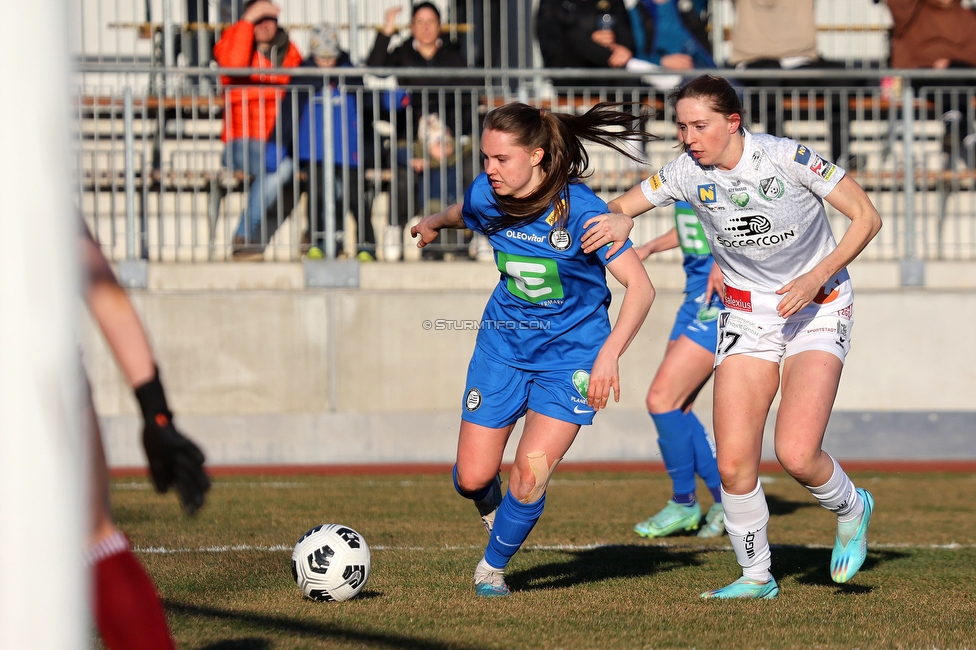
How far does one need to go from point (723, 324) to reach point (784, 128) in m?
7.93

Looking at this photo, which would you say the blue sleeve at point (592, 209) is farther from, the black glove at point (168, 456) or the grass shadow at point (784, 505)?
the grass shadow at point (784, 505)

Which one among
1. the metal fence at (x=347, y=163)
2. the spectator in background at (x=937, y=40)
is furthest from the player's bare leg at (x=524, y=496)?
the spectator in background at (x=937, y=40)

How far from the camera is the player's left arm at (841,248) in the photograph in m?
4.65

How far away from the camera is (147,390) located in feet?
8.72

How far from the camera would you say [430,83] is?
1207cm

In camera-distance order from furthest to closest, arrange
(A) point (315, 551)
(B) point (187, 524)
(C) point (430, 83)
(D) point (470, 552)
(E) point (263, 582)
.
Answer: (C) point (430, 83)
(B) point (187, 524)
(D) point (470, 552)
(E) point (263, 582)
(A) point (315, 551)

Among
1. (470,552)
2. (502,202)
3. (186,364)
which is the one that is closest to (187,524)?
(470,552)

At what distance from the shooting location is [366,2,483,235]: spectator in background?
460 inches

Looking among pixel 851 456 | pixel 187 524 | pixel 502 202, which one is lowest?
pixel 851 456

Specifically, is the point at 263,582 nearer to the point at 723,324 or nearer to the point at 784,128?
the point at 723,324

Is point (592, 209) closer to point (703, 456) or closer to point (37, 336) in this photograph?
point (703, 456)

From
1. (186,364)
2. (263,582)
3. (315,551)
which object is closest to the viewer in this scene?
(315,551)

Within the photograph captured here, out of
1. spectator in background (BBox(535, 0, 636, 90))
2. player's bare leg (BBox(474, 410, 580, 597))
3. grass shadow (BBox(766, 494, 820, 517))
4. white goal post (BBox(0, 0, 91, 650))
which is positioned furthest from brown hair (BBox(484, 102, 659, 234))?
spectator in background (BBox(535, 0, 636, 90))

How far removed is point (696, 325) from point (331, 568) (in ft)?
10.8
